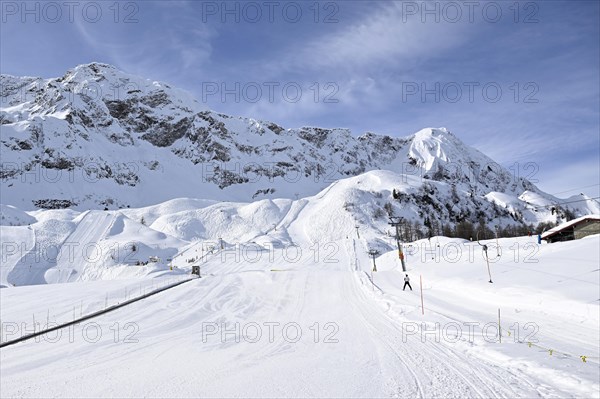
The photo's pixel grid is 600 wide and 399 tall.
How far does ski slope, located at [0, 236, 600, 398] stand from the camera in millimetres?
6922

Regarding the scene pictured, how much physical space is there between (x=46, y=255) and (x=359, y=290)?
49597mm

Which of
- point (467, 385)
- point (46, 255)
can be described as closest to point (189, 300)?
point (467, 385)

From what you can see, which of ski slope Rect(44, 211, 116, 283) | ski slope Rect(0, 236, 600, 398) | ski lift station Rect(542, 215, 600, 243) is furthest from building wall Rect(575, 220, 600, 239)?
ski slope Rect(44, 211, 116, 283)

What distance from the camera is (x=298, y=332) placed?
12547 mm

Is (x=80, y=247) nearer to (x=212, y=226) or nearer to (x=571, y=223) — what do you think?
(x=212, y=226)

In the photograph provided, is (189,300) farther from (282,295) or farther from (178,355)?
(178,355)

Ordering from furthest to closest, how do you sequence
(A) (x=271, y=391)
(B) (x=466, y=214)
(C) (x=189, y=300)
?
(B) (x=466, y=214) → (C) (x=189, y=300) → (A) (x=271, y=391)

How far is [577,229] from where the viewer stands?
141 ft

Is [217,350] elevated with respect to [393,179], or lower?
lower

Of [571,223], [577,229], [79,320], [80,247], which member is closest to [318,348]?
[79,320]

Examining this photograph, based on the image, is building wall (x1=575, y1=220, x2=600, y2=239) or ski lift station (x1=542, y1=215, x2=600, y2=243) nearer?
building wall (x1=575, y1=220, x2=600, y2=239)

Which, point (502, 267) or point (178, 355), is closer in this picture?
point (178, 355)

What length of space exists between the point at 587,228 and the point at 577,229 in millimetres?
1061

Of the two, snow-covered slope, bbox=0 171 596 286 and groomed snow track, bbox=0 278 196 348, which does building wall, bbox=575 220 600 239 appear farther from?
groomed snow track, bbox=0 278 196 348
